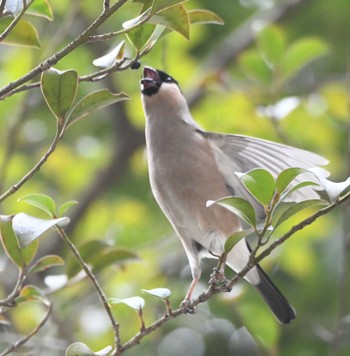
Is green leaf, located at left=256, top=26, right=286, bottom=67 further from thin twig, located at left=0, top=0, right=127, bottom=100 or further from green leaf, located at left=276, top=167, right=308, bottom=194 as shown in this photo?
thin twig, located at left=0, top=0, right=127, bottom=100

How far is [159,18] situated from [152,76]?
1.32m

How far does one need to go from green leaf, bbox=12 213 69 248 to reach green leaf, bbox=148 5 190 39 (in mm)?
465

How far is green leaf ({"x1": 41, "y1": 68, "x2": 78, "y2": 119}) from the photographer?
5.94 ft

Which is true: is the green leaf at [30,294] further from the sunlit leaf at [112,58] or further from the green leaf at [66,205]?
the sunlit leaf at [112,58]

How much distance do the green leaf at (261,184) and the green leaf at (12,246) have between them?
0.55m

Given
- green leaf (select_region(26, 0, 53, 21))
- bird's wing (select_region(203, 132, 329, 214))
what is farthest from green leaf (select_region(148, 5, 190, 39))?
bird's wing (select_region(203, 132, 329, 214))

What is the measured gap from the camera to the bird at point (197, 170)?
2752 millimetres

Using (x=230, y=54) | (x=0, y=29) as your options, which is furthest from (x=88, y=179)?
(x=0, y=29)

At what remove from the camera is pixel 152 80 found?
3082mm

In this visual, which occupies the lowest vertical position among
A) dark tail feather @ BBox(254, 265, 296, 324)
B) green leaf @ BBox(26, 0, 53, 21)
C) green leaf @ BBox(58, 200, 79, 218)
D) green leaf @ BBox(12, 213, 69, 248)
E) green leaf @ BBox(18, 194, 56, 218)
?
dark tail feather @ BBox(254, 265, 296, 324)

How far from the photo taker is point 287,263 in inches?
185

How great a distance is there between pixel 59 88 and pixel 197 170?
1.06 metres

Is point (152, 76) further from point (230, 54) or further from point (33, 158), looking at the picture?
point (33, 158)

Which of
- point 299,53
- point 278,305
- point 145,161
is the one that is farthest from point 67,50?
point 145,161
